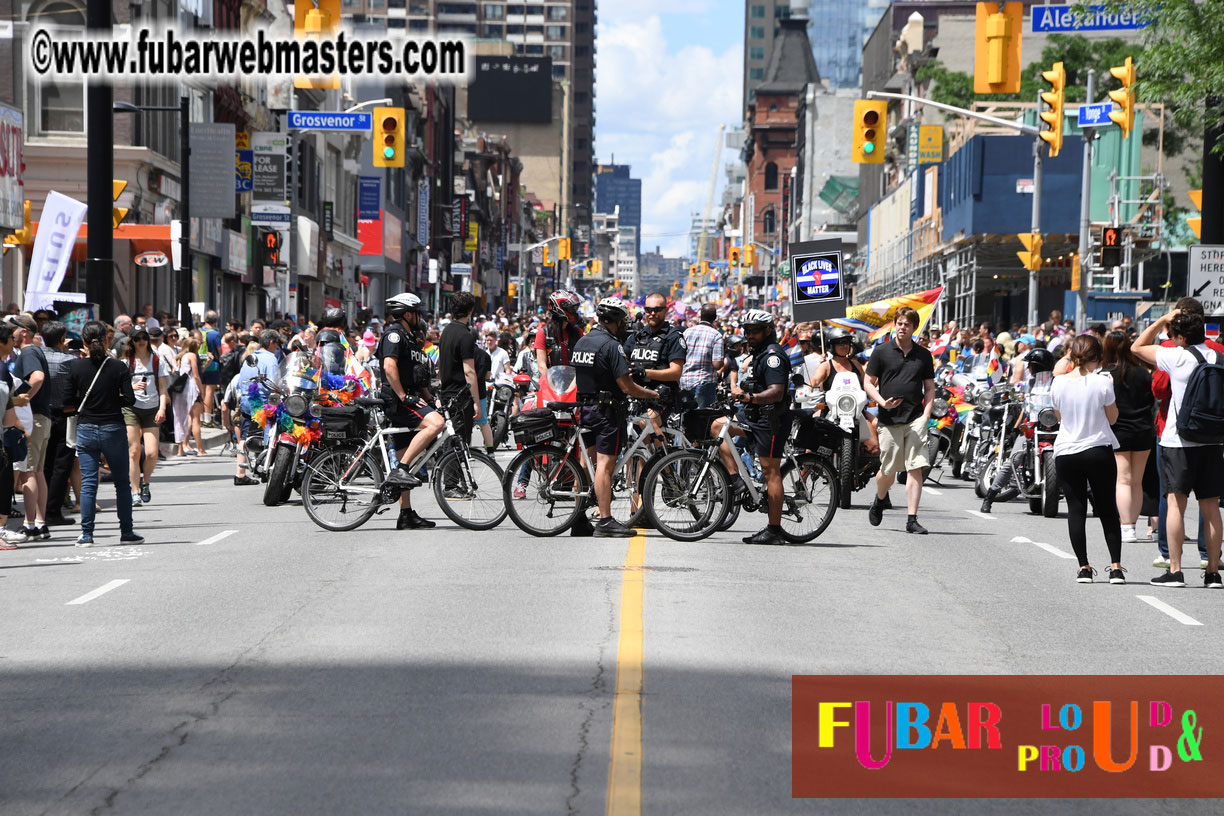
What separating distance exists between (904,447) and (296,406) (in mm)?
5629

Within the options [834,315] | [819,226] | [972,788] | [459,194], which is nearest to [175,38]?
[834,315]

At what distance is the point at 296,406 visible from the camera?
15.8 m

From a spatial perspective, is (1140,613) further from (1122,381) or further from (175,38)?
(175,38)

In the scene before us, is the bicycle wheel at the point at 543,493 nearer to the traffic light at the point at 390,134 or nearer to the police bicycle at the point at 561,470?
the police bicycle at the point at 561,470

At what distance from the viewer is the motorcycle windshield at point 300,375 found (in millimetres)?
16875

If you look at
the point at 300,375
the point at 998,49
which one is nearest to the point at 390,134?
the point at 998,49

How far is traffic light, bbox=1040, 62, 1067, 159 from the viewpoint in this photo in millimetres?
24031

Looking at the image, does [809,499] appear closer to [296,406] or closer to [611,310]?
[611,310]

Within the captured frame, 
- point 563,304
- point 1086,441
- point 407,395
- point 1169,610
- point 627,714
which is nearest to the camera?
point 627,714

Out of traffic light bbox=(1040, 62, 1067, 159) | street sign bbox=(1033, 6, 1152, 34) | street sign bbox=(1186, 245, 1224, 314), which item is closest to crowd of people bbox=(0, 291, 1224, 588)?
street sign bbox=(1186, 245, 1224, 314)

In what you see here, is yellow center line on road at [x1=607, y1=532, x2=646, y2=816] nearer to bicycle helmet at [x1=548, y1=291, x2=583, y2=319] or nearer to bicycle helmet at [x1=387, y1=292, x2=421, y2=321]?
bicycle helmet at [x1=387, y1=292, x2=421, y2=321]

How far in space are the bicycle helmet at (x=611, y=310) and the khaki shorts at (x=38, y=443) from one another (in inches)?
199

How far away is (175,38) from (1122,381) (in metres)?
33.1

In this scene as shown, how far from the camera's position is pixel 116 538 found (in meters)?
14.5
